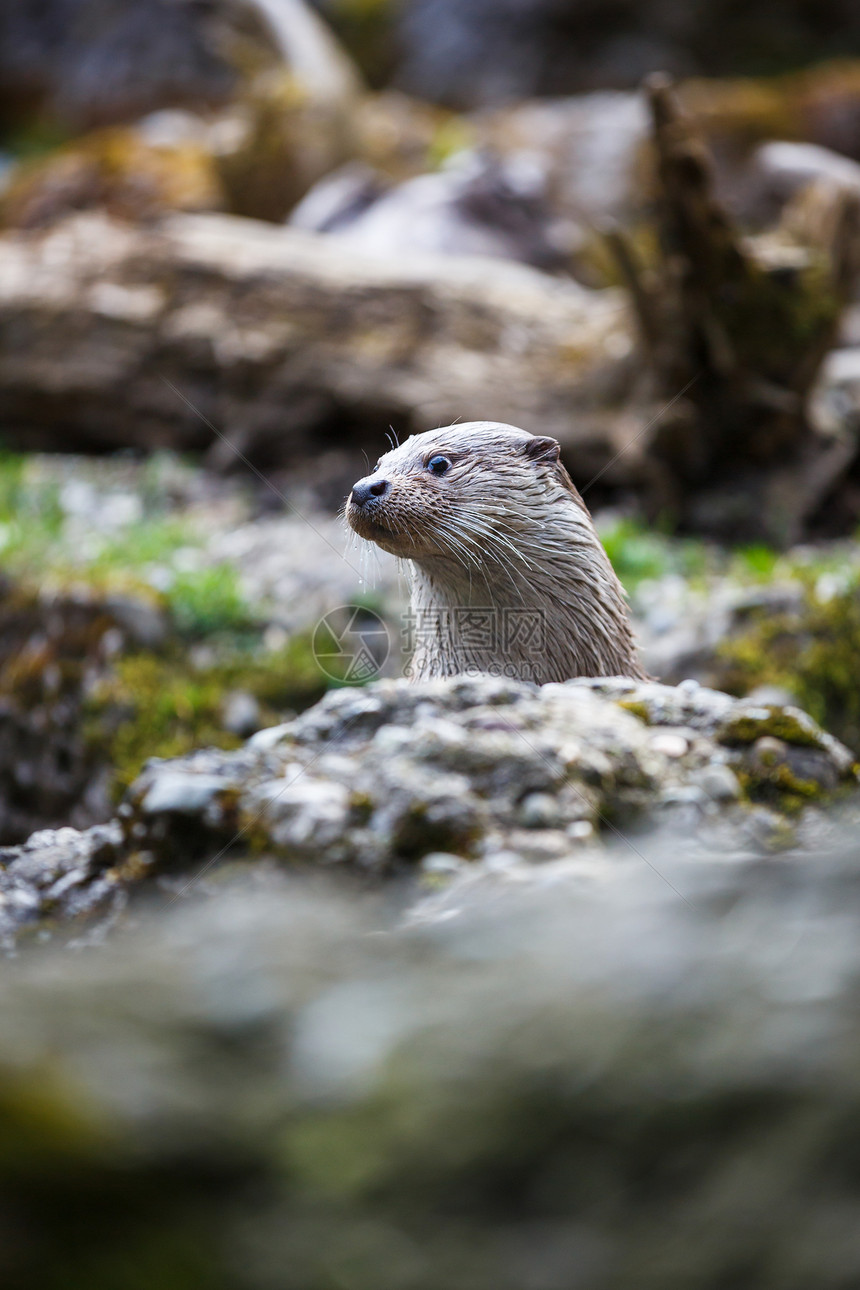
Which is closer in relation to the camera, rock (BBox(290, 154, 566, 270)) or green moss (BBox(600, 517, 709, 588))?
green moss (BBox(600, 517, 709, 588))

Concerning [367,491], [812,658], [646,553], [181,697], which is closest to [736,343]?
[646,553]

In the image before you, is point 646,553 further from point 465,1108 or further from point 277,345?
point 465,1108

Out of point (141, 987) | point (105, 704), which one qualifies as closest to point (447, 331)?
point (105, 704)

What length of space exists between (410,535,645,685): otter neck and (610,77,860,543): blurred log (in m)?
3.08

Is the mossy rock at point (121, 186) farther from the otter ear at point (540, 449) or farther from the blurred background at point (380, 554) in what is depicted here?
the otter ear at point (540, 449)

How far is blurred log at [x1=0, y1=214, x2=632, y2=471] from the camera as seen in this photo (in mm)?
7012

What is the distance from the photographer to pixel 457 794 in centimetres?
210

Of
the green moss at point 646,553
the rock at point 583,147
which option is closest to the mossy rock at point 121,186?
the rock at point 583,147

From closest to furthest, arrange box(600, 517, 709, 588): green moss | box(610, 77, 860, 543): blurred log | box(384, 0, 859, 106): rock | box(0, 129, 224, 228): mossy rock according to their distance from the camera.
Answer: box(610, 77, 860, 543): blurred log < box(600, 517, 709, 588): green moss < box(0, 129, 224, 228): mossy rock < box(384, 0, 859, 106): rock

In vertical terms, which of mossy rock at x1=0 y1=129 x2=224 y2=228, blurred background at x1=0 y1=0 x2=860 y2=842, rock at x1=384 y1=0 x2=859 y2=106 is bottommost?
blurred background at x1=0 y1=0 x2=860 y2=842

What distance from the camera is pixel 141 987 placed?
1539mm

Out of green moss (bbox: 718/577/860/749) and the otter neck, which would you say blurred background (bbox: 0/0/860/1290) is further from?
the otter neck

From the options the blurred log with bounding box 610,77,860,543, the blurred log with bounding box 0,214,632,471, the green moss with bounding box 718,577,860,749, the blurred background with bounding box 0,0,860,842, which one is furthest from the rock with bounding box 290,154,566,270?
the green moss with bounding box 718,577,860,749

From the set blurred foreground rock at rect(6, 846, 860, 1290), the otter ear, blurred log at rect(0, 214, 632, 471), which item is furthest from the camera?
blurred log at rect(0, 214, 632, 471)
